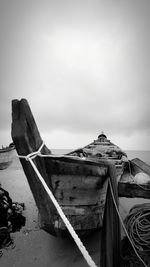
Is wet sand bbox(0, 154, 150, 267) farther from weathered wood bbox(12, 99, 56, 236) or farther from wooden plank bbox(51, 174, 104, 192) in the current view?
wooden plank bbox(51, 174, 104, 192)

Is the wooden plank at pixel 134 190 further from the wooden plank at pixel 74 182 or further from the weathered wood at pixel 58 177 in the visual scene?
the wooden plank at pixel 74 182

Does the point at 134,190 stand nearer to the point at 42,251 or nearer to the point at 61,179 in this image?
the point at 61,179

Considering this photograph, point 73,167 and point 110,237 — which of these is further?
point 73,167

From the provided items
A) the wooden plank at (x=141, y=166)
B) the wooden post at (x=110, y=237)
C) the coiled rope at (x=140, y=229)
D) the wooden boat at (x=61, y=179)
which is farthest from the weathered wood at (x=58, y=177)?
the wooden plank at (x=141, y=166)

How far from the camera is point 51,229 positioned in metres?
3.07

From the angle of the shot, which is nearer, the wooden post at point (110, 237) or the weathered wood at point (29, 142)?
the wooden post at point (110, 237)

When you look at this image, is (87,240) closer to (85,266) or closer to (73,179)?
(85,266)

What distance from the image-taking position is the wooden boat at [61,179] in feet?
8.86

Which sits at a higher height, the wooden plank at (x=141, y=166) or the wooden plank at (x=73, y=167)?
the wooden plank at (x=73, y=167)

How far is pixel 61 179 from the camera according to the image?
9.91 feet

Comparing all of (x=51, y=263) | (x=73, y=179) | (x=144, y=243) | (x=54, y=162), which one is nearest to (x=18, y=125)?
(x=54, y=162)

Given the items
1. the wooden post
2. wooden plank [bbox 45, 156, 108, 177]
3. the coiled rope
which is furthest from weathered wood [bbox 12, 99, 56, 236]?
the coiled rope

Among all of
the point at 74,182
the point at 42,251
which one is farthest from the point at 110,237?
the point at 42,251

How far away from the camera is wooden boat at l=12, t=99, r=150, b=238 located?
2.70m
